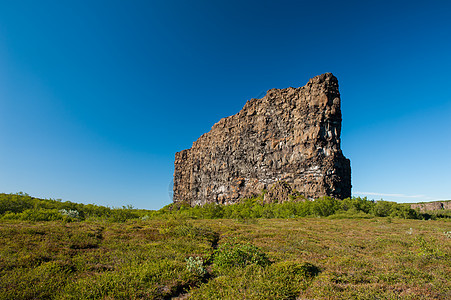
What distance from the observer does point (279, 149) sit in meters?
50.0

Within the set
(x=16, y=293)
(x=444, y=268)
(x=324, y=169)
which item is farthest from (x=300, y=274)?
(x=324, y=169)

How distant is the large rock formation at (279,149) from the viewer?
41.2 m

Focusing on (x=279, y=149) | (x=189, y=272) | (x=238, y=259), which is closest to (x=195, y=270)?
(x=189, y=272)

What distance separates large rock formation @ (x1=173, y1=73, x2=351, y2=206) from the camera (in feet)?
135

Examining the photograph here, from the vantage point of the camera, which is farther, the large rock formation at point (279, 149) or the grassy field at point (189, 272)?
the large rock formation at point (279, 149)

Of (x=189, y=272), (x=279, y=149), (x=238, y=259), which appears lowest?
(x=189, y=272)

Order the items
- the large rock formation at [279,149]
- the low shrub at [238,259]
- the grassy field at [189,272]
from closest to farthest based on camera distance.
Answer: the grassy field at [189,272]
the low shrub at [238,259]
the large rock formation at [279,149]

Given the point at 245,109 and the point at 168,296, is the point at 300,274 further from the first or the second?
the point at 245,109

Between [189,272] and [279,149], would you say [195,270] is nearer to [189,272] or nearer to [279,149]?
[189,272]

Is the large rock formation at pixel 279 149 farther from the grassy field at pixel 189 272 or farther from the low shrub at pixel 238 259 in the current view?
the low shrub at pixel 238 259

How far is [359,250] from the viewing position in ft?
37.0

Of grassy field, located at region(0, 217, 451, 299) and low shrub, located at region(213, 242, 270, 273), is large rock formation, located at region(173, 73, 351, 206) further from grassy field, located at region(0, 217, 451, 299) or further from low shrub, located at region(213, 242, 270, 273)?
low shrub, located at region(213, 242, 270, 273)

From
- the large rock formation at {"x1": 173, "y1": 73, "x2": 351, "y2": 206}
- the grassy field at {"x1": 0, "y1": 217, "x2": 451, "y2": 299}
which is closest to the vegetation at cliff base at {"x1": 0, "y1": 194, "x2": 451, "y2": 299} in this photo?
the grassy field at {"x1": 0, "y1": 217, "x2": 451, "y2": 299}

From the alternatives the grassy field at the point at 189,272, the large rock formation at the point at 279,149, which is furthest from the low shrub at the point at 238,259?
the large rock formation at the point at 279,149
